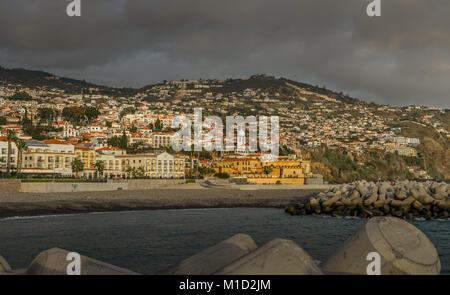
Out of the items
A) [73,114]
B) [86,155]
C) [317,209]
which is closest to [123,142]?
[86,155]

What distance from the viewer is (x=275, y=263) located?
429 centimetres

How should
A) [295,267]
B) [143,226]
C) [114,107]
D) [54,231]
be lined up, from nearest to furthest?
[295,267], [54,231], [143,226], [114,107]

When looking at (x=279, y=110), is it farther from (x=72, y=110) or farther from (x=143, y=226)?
(x=143, y=226)

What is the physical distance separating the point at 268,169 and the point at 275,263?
7026 centimetres

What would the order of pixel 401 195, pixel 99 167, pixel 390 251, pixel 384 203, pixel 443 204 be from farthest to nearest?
pixel 99 167
pixel 401 195
pixel 384 203
pixel 443 204
pixel 390 251

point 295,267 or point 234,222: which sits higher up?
point 295,267

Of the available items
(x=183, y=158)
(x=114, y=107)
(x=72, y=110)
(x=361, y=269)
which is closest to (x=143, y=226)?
(x=361, y=269)

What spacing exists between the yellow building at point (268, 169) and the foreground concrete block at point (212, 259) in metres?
61.4

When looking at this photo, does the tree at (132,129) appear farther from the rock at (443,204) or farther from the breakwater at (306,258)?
the breakwater at (306,258)

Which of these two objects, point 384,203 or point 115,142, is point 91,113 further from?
point 384,203

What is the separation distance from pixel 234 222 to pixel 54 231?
7.27 metres

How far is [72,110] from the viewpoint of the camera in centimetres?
12781

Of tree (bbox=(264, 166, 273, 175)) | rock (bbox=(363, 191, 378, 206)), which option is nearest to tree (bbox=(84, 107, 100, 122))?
tree (bbox=(264, 166, 273, 175))

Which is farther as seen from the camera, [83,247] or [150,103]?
[150,103]
